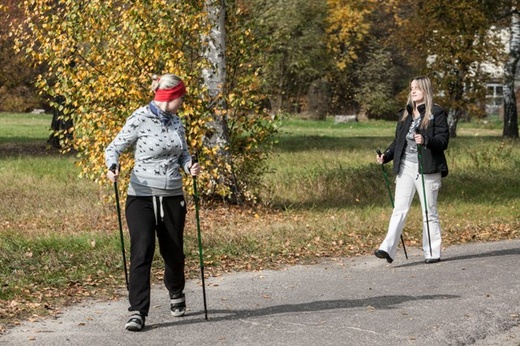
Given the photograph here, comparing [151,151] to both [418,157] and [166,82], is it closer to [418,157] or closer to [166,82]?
[166,82]

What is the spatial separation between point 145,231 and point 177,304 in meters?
0.75

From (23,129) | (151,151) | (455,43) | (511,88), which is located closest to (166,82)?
(151,151)

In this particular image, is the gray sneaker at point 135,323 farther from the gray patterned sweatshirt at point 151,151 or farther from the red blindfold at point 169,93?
the red blindfold at point 169,93

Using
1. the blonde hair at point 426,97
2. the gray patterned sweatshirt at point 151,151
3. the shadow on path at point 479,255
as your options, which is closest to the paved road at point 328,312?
the shadow on path at point 479,255

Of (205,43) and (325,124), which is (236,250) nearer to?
(205,43)

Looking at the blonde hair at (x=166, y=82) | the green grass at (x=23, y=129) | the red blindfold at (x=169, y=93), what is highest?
the blonde hair at (x=166, y=82)

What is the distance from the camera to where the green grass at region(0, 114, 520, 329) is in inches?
417

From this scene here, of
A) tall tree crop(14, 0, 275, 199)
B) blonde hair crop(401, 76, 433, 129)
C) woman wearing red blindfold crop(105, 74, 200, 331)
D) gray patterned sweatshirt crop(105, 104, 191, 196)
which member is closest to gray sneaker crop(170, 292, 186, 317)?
woman wearing red blindfold crop(105, 74, 200, 331)

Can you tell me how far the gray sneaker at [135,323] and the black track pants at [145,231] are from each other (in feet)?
0.14

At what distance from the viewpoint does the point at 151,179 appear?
327 inches

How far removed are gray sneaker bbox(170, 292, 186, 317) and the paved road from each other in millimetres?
67

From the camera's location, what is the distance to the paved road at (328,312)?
8.09m

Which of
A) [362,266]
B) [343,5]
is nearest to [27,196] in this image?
[362,266]

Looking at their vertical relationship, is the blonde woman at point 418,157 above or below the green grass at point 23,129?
above
